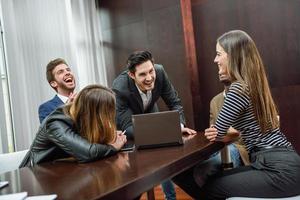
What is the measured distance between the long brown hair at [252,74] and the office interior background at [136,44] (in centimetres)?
175

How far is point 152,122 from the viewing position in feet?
5.41

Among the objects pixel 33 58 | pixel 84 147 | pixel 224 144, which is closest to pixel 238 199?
pixel 224 144

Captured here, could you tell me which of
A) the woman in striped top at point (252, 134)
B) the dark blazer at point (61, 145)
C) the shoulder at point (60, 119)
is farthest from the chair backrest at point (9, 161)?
the woman in striped top at point (252, 134)

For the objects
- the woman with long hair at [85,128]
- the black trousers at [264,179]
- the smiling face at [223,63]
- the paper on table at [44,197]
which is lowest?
the black trousers at [264,179]

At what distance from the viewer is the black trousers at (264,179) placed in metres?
1.44

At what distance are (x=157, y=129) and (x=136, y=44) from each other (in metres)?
2.65

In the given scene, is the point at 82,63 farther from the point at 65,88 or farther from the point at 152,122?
the point at 152,122

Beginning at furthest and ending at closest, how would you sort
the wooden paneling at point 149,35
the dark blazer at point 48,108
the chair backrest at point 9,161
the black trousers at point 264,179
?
the wooden paneling at point 149,35 → the dark blazer at point 48,108 → the chair backrest at point 9,161 → the black trousers at point 264,179

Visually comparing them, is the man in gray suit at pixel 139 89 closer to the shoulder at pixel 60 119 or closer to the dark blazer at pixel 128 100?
the dark blazer at pixel 128 100

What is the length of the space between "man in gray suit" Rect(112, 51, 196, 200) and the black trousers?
2.27ft

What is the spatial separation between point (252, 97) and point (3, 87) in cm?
257

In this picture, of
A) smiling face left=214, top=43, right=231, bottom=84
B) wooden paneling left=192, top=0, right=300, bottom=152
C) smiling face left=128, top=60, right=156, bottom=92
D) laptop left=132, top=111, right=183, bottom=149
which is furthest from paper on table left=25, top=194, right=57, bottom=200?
wooden paneling left=192, top=0, right=300, bottom=152

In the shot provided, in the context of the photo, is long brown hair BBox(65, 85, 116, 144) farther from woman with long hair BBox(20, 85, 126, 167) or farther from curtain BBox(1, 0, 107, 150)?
curtain BBox(1, 0, 107, 150)

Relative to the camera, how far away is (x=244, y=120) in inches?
62.3
